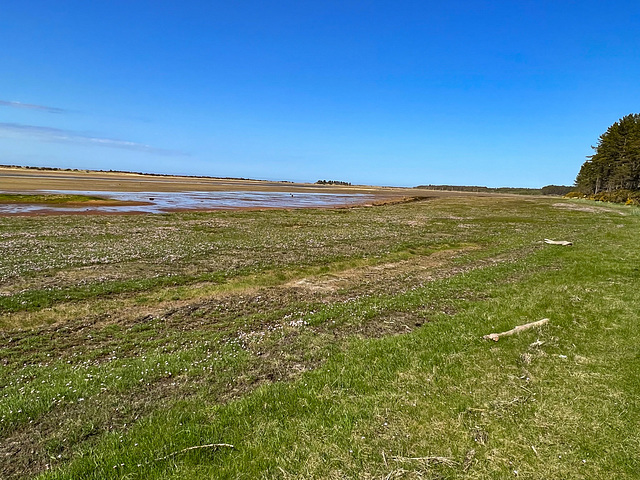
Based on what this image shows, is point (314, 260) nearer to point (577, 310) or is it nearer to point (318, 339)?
point (318, 339)

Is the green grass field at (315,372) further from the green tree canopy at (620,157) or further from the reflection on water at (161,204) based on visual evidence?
the green tree canopy at (620,157)

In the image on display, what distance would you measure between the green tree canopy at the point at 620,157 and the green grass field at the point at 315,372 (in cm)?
9443

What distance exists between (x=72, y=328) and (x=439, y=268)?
21000mm

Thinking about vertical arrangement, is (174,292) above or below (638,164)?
below

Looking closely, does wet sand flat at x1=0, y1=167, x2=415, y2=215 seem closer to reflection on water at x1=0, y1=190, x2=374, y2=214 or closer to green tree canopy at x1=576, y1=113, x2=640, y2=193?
reflection on water at x1=0, y1=190, x2=374, y2=214

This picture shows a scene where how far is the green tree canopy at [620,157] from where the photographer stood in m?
88.0

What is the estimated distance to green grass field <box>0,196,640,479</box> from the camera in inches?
235

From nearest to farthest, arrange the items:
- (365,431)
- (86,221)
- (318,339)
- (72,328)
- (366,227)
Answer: (365,431) → (318,339) → (72,328) → (86,221) → (366,227)

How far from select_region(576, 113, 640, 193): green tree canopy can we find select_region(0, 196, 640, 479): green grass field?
94.4 metres

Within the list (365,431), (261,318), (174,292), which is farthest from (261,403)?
(174,292)

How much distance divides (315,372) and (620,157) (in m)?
124

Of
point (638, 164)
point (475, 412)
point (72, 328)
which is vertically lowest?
point (72, 328)

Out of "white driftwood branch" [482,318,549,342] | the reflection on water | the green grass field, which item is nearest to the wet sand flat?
the reflection on water

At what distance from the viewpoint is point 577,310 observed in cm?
1307
